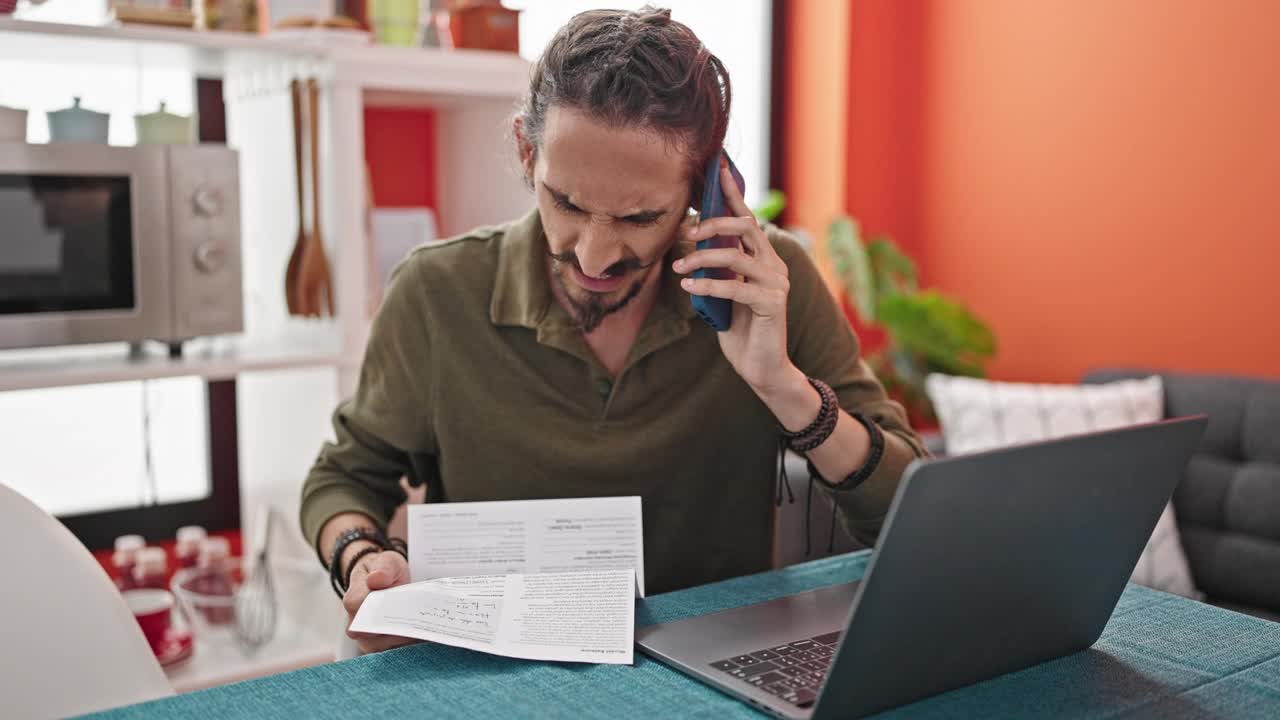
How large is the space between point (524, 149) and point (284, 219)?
3.70 ft

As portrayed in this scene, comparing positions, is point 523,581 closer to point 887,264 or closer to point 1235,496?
point 1235,496

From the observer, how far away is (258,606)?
2188 millimetres

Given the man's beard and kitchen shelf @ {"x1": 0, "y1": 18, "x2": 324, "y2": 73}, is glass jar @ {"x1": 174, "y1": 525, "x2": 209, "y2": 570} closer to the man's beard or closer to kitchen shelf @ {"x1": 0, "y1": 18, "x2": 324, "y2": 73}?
kitchen shelf @ {"x1": 0, "y1": 18, "x2": 324, "y2": 73}

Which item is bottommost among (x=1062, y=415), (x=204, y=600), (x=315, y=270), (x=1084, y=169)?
(x=204, y=600)

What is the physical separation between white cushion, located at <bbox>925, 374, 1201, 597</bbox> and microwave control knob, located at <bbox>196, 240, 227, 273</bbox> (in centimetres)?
161

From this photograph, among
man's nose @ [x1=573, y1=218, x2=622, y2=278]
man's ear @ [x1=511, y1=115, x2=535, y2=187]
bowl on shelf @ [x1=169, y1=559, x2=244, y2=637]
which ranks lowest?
bowl on shelf @ [x1=169, y1=559, x2=244, y2=637]

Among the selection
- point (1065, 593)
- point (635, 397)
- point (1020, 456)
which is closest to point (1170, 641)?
point (1065, 593)

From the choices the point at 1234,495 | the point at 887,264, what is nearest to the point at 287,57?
the point at 887,264

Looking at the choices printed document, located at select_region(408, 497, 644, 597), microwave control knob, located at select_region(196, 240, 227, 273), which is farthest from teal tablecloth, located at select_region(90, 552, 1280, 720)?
microwave control knob, located at select_region(196, 240, 227, 273)

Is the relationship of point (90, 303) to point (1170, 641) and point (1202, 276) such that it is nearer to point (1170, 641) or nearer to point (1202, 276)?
point (1170, 641)

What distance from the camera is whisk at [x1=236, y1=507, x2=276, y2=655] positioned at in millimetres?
2170

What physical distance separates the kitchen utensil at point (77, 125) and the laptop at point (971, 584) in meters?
1.48

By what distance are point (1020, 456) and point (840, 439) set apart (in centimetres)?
49

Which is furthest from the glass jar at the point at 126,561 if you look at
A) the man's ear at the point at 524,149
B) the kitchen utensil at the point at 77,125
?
the man's ear at the point at 524,149
